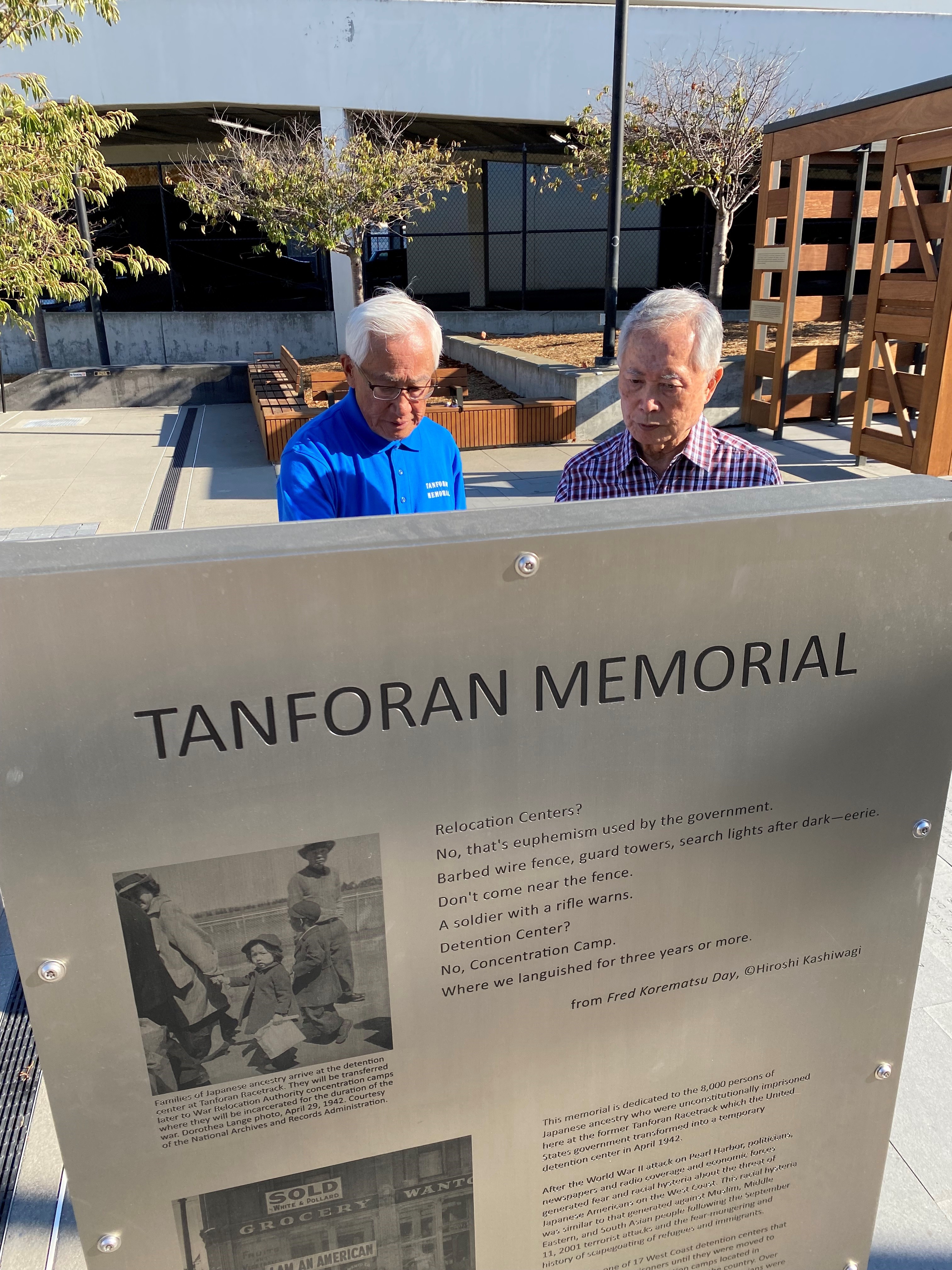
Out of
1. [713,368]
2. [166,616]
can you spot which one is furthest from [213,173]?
[166,616]

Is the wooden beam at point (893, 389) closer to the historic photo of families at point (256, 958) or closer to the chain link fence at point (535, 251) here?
the historic photo of families at point (256, 958)

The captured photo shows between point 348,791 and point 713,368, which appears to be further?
point 713,368

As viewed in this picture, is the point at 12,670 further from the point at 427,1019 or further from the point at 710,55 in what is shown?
the point at 710,55

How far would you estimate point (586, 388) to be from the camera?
1154cm

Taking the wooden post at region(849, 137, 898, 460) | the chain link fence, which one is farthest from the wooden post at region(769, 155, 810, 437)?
the chain link fence

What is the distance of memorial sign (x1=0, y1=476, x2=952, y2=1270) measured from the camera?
46.1 inches

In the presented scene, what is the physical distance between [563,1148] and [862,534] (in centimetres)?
108

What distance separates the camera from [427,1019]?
1382 millimetres

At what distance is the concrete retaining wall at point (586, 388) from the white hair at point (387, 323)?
8.33 metres

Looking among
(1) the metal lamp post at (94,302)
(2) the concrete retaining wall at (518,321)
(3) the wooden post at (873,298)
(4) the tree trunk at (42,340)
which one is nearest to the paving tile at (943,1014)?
(3) the wooden post at (873,298)

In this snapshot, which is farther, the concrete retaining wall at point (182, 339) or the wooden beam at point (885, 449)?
the concrete retaining wall at point (182, 339)

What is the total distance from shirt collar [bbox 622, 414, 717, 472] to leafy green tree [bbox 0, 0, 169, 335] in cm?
581

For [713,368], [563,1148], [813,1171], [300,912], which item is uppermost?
[713,368]

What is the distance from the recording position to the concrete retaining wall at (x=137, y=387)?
1636 centimetres
